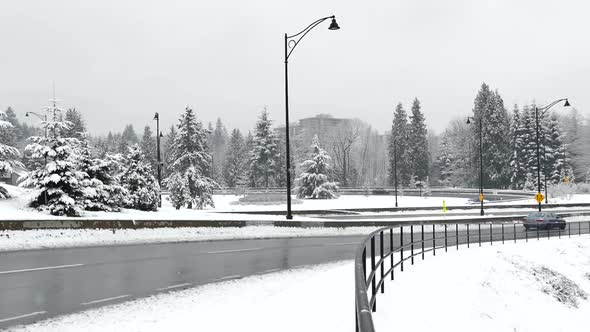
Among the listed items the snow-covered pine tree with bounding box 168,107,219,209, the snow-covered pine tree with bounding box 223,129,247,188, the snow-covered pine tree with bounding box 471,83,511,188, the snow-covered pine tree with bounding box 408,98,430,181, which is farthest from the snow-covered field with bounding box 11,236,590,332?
the snow-covered pine tree with bounding box 223,129,247,188

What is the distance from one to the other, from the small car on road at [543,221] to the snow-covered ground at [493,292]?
8.13 metres

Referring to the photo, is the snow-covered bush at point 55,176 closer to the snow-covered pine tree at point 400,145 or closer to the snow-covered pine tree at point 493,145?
the snow-covered pine tree at point 493,145

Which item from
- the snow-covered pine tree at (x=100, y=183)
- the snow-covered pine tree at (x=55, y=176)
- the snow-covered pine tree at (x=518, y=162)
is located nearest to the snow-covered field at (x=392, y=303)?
the snow-covered pine tree at (x=55, y=176)

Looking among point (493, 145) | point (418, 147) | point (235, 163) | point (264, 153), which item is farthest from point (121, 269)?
point (235, 163)

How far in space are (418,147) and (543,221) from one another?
233 ft

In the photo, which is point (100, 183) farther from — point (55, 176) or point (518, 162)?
point (518, 162)

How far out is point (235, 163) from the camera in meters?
113

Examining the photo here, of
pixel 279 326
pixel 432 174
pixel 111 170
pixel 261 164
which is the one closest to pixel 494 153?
pixel 432 174

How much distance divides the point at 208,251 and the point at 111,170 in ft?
48.6

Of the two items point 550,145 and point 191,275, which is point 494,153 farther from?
point 191,275

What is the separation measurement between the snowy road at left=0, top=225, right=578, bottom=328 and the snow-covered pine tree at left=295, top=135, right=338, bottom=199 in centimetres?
5589

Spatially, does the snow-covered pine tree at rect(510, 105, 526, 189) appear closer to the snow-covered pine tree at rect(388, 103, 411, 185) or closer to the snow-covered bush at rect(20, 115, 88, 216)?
the snow-covered pine tree at rect(388, 103, 411, 185)

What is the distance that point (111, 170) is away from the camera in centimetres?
2978

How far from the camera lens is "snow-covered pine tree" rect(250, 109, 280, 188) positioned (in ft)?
298
